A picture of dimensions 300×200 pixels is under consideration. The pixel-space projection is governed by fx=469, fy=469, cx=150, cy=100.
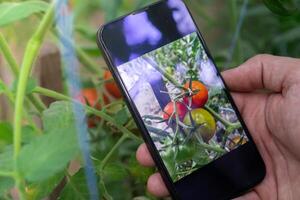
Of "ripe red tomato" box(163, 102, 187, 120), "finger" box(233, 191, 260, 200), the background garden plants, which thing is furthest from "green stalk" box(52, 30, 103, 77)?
"finger" box(233, 191, 260, 200)

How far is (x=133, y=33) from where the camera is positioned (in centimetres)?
40

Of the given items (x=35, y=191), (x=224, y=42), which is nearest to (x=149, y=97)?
(x=35, y=191)

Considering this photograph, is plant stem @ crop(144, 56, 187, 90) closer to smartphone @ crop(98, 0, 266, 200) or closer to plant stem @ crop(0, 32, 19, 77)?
smartphone @ crop(98, 0, 266, 200)

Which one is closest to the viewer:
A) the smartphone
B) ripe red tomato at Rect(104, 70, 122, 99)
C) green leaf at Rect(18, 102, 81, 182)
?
green leaf at Rect(18, 102, 81, 182)

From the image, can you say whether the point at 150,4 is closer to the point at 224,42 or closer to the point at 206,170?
the point at 206,170

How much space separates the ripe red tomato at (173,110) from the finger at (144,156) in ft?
0.12

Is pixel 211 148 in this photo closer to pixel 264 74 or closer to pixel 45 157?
pixel 264 74

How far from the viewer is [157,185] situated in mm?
440

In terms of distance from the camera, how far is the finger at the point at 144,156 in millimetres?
431

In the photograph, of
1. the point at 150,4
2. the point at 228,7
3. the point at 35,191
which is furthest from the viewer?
the point at 228,7

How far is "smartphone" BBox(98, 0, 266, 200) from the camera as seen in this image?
401 millimetres

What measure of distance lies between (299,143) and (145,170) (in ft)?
0.49

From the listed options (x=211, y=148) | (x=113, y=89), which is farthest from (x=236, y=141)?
(x=113, y=89)

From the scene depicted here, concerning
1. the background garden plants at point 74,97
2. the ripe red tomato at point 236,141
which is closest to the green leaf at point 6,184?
the background garden plants at point 74,97
